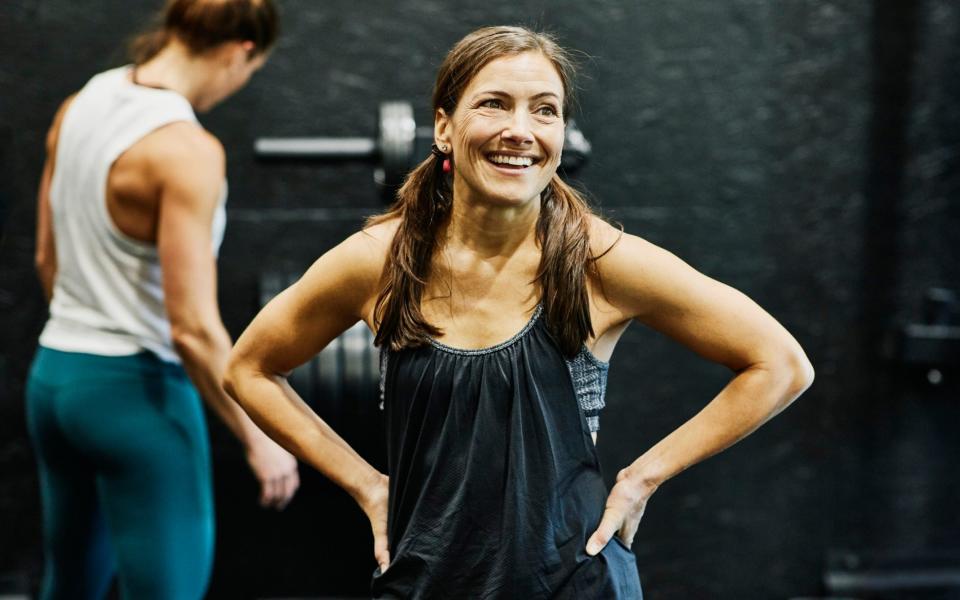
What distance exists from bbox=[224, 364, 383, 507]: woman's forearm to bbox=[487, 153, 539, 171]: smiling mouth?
483 mm

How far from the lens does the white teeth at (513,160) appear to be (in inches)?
58.0

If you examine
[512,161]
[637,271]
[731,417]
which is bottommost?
[731,417]

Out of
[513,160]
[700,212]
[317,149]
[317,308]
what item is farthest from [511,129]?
[700,212]

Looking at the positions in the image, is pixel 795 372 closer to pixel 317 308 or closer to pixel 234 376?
pixel 317 308

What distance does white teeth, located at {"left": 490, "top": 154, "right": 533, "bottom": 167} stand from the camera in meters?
1.47

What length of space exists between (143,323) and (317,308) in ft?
2.63

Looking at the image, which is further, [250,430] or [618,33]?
[618,33]

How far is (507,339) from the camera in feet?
4.97

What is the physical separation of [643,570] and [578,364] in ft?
6.60

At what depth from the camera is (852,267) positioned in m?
3.31

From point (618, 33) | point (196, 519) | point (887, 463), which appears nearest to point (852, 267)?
point (887, 463)

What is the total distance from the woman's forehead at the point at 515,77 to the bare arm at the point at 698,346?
0.22 m

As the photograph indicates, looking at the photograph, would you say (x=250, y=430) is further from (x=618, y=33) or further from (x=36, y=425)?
(x=618, y=33)

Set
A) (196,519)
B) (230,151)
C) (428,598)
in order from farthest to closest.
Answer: (230,151) → (196,519) → (428,598)
